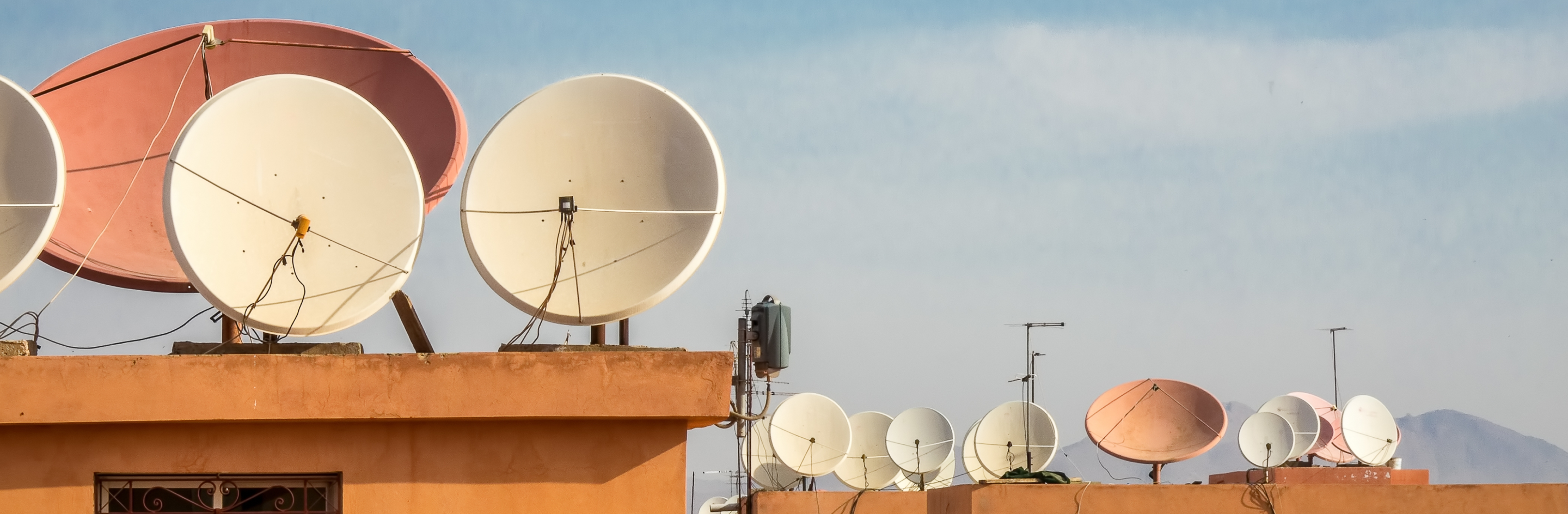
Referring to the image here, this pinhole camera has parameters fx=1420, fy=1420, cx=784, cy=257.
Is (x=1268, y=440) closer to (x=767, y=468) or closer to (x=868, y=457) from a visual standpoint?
(x=868, y=457)

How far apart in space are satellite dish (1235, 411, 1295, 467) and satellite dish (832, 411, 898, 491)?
583 cm

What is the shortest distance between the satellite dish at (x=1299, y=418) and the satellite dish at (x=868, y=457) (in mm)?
7266

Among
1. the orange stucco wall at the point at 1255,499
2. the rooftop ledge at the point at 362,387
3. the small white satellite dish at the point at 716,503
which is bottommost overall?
the small white satellite dish at the point at 716,503

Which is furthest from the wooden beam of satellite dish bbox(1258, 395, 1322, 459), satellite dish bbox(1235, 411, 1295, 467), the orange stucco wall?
satellite dish bbox(1258, 395, 1322, 459)

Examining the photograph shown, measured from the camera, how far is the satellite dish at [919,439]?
23.1m

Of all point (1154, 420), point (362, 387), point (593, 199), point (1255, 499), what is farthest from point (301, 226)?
point (1154, 420)

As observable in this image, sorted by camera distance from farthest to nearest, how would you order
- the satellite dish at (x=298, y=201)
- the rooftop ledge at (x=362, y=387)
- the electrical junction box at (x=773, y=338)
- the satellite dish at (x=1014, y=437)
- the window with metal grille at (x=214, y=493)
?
1. the satellite dish at (x=1014, y=437)
2. the electrical junction box at (x=773, y=338)
3. the satellite dish at (x=298, y=201)
4. the window with metal grille at (x=214, y=493)
5. the rooftop ledge at (x=362, y=387)

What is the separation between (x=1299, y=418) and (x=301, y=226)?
23.0m

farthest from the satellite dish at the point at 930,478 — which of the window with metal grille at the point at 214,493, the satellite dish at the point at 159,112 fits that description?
the window with metal grille at the point at 214,493

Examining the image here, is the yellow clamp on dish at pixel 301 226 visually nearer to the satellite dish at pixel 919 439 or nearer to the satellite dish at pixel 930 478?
the satellite dish at pixel 930 478

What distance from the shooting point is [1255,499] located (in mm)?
11758

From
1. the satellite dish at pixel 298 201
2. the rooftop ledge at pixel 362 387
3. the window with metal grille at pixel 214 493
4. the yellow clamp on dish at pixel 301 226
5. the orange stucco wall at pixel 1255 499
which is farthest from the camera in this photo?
the orange stucco wall at pixel 1255 499

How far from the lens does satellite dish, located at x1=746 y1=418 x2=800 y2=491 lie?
24438 millimetres

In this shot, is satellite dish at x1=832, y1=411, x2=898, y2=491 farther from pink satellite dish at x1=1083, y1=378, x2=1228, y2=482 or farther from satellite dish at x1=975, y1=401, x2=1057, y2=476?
pink satellite dish at x1=1083, y1=378, x2=1228, y2=482
